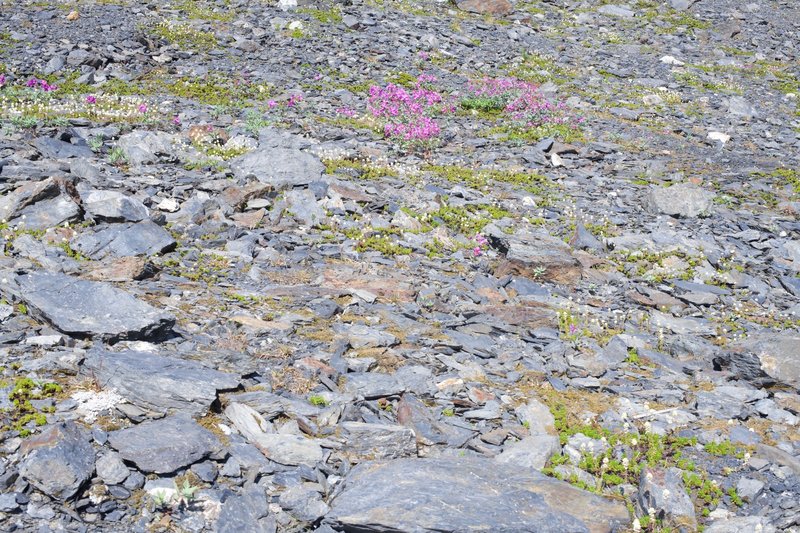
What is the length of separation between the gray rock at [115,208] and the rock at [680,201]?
1110cm

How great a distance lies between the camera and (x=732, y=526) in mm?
6414

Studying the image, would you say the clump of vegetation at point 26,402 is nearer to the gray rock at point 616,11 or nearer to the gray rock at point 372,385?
the gray rock at point 372,385

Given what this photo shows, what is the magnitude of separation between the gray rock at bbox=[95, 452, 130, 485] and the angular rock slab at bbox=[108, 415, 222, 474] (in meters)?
0.07

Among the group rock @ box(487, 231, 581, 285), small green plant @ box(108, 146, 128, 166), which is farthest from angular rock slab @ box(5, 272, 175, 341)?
small green plant @ box(108, 146, 128, 166)

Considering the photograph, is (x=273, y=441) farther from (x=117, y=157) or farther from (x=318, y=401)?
(x=117, y=157)

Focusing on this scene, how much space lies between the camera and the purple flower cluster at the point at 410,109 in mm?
19438

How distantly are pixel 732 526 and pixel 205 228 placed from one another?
9.08 metres

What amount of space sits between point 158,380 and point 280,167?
839 centimetres

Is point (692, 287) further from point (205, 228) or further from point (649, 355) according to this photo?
point (205, 228)

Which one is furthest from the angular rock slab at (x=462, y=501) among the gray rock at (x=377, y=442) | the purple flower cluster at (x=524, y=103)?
the purple flower cluster at (x=524, y=103)

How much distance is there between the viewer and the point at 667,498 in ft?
21.7

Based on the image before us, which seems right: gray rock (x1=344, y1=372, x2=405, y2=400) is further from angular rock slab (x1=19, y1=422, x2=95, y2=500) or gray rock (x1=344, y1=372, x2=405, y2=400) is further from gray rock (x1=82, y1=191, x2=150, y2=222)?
gray rock (x1=82, y1=191, x2=150, y2=222)

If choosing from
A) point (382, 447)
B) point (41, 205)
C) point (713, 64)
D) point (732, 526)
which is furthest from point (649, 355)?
point (713, 64)

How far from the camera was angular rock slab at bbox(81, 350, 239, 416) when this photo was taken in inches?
276
